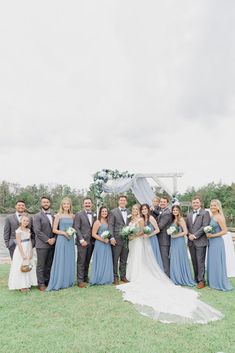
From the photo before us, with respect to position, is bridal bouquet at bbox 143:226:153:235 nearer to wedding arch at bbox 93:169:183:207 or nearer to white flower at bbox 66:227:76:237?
white flower at bbox 66:227:76:237

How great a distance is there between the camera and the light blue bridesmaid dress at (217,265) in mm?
6535

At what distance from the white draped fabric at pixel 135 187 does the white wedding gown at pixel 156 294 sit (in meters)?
6.58

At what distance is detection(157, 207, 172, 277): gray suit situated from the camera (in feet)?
23.2

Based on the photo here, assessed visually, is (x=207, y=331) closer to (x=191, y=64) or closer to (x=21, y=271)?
(x=21, y=271)

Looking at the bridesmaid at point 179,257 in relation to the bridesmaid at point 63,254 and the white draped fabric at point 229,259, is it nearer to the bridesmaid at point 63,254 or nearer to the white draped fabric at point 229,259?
the white draped fabric at point 229,259

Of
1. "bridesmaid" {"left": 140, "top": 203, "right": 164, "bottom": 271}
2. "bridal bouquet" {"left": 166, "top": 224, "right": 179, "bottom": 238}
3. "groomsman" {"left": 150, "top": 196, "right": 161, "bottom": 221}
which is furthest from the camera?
"groomsman" {"left": 150, "top": 196, "right": 161, "bottom": 221}

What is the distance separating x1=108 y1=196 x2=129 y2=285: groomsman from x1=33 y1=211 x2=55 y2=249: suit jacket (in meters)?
1.24

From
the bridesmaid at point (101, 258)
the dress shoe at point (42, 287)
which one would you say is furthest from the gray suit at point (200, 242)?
the dress shoe at point (42, 287)

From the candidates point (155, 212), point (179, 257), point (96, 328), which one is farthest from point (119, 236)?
point (96, 328)

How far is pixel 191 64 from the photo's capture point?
33.9ft

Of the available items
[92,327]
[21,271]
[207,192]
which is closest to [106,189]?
[21,271]

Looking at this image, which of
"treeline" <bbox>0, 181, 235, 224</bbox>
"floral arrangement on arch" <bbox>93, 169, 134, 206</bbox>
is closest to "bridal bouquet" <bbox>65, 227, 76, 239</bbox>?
"floral arrangement on arch" <bbox>93, 169, 134, 206</bbox>

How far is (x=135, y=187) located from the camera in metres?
14.7

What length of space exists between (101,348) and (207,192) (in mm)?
28073
